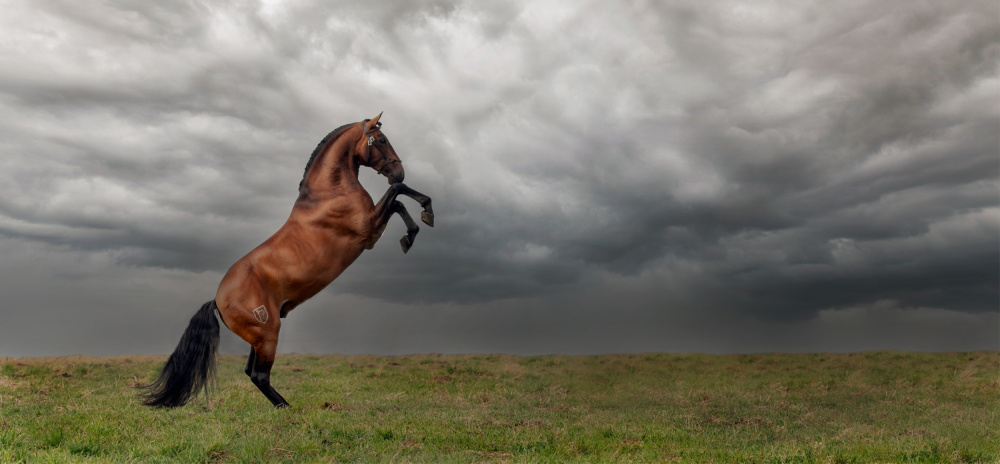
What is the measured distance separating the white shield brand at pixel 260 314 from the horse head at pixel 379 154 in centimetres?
282

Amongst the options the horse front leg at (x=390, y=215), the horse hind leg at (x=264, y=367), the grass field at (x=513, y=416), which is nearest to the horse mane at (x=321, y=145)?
the horse front leg at (x=390, y=215)

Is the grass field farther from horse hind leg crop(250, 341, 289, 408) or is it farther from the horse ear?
the horse ear

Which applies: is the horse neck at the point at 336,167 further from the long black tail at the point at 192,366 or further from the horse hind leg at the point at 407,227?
the long black tail at the point at 192,366

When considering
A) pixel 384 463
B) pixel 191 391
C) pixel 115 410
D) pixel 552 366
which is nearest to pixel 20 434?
pixel 115 410

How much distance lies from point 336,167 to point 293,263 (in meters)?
1.70

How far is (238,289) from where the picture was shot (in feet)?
29.8

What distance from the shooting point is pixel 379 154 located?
31.8 ft

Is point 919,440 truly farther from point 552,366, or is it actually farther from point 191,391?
point 552,366

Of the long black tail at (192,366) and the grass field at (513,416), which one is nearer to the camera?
the grass field at (513,416)

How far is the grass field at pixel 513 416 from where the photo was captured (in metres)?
6.50

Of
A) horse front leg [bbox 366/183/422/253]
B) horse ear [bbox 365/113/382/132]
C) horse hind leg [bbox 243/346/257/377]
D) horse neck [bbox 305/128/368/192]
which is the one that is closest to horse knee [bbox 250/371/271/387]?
horse hind leg [bbox 243/346/257/377]

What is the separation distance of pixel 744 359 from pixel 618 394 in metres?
11.4

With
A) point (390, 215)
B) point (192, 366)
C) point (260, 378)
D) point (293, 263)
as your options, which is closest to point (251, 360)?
point (260, 378)

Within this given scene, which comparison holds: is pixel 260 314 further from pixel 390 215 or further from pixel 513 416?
pixel 513 416
